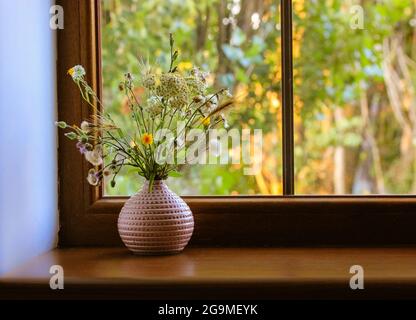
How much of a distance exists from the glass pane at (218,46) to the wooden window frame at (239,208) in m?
1.44

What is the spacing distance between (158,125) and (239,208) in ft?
0.95

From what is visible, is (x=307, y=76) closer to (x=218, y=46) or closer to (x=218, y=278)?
(x=218, y=46)

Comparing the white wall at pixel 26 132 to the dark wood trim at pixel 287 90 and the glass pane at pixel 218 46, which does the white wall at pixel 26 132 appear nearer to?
the dark wood trim at pixel 287 90

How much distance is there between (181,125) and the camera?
57.7 inches

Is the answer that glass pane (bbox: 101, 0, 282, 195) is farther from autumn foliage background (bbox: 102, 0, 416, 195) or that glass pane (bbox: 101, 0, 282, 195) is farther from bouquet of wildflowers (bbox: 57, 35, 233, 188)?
bouquet of wildflowers (bbox: 57, 35, 233, 188)

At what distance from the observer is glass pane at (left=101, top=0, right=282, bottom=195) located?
304cm

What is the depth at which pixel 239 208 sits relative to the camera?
1.52m

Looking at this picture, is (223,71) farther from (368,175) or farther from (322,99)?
(368,175)

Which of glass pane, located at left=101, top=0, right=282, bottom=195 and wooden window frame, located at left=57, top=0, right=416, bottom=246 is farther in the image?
glass pane, located at left=101, top=0, right=282, bottom=195

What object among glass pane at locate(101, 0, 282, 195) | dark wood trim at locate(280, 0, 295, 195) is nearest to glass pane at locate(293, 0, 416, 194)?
glass pane at locate(101, 0, 282, 195)

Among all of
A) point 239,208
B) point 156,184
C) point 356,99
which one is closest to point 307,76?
point 356,99

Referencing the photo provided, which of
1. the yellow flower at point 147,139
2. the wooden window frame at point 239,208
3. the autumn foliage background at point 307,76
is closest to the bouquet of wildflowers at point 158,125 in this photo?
the yellow flower at point 147,139

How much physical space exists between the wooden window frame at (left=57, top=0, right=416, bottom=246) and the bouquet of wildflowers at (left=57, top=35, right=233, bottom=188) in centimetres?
12

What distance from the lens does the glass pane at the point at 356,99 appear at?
135 inches
